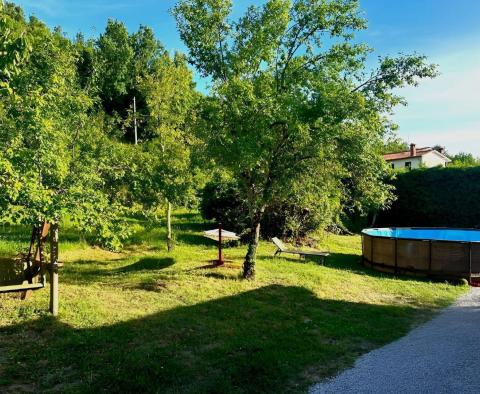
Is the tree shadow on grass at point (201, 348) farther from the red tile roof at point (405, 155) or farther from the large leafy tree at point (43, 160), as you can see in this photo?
the red tile roof at point (405, 155)

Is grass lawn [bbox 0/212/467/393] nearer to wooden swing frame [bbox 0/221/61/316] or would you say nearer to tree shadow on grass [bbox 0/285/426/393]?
tree shadow on grass [bbox 0/285/426/393]

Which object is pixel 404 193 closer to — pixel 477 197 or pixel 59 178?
pixel 477 197

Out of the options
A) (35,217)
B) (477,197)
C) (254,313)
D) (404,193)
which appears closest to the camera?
(35,217)

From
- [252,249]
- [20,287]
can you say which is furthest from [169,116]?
[20,287]

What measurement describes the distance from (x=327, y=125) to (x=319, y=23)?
265 centimetres

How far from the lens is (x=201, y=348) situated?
6.32 meters

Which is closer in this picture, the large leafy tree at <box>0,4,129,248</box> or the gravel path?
the gravel path

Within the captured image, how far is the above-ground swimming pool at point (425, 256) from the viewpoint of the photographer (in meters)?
13.1

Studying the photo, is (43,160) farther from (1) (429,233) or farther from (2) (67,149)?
(1) (429,233)

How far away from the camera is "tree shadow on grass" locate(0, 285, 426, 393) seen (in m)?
5.11

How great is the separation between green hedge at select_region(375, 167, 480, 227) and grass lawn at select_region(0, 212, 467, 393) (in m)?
12.6

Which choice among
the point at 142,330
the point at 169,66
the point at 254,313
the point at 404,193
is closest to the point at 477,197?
the point at 404,193

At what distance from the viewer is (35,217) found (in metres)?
6.06

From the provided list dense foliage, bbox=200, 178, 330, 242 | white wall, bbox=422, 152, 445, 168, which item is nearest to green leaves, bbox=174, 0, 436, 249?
dense foliage, bbox=200, 178, 330, 242
